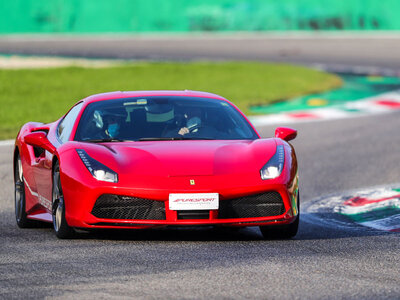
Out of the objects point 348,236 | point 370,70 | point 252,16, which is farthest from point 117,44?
point 348,236

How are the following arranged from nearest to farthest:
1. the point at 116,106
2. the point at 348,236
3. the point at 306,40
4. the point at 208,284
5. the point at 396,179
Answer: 1. the point at 208,284
2. the point at 348,236
3. the point at 116,106
4. the point at 396,179
5. the point at 306,40

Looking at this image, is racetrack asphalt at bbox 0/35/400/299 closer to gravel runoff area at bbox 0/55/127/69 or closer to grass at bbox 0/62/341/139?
grass at bbox 0/62/341/139

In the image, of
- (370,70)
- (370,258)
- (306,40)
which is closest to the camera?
(370,258)

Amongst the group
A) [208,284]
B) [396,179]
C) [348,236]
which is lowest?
[396,179]

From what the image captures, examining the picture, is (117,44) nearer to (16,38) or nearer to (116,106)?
(16,38)

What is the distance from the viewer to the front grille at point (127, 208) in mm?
6418

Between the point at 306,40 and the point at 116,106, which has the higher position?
the point at 116,106

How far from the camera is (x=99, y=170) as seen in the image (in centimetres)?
653

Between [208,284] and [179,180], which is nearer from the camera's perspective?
[208,284]

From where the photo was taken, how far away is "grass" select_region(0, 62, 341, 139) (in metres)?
18.8

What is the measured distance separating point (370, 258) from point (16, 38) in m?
36.6

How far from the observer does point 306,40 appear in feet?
121

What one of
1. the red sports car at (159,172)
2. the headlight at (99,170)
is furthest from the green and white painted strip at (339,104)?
the headlight at (99,170)

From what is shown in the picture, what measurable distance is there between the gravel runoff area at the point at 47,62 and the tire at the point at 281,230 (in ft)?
70.1
